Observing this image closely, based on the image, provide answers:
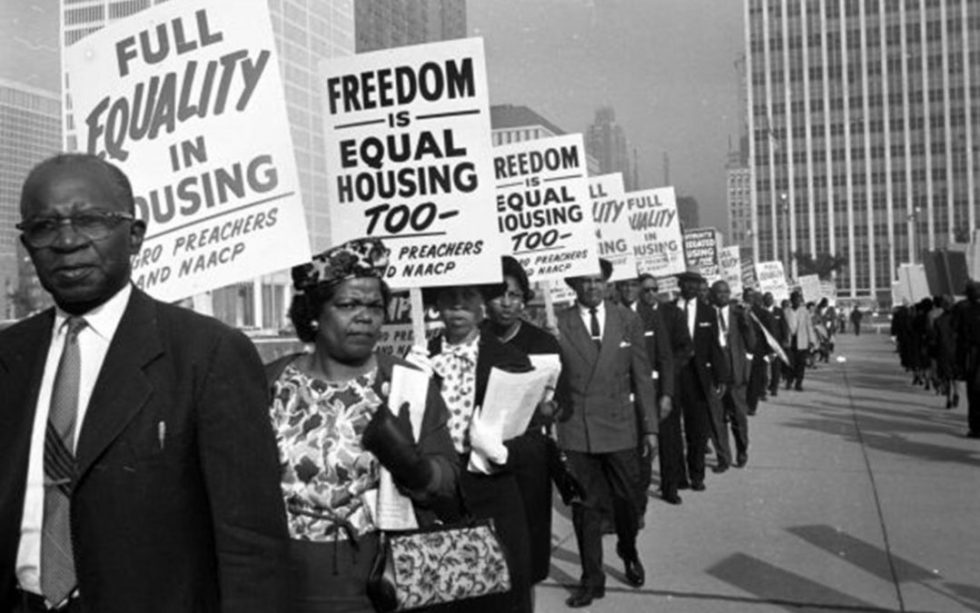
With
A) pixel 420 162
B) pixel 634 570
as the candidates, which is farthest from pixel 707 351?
pixel 420 162

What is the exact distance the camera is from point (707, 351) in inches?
416

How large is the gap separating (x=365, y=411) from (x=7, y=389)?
4.05 ft

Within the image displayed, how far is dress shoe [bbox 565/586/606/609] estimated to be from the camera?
5879 mm

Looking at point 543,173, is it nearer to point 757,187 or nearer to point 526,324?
point 526,324

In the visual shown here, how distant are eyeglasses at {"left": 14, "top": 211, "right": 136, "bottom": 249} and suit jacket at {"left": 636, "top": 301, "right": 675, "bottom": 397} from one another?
6.20m

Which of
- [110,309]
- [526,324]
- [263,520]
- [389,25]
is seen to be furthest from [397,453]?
[389,25]

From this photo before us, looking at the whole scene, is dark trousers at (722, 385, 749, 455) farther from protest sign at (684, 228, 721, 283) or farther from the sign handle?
protest sign at (684, 228, 721, 283)

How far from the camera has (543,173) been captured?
8742 millimetres

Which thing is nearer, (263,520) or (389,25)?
(263,520)

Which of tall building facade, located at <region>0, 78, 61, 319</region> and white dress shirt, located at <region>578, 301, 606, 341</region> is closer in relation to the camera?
white dress shirt, located at <region>578, 301, 606, 341</region>

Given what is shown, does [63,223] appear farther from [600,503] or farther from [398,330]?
[600,503]

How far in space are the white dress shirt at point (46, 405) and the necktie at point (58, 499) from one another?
0.05 ft

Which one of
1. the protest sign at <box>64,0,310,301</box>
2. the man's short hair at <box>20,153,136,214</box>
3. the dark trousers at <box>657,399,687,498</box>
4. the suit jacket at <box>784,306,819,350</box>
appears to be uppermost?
the protest sign at <box>64,0,310,301</box>

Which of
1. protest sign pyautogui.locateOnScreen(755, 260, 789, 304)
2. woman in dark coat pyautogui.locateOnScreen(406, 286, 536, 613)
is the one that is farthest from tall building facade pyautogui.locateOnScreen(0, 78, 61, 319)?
woman in dark coat pyautogui.locateOnScreen(406, 286, 536, 613)
